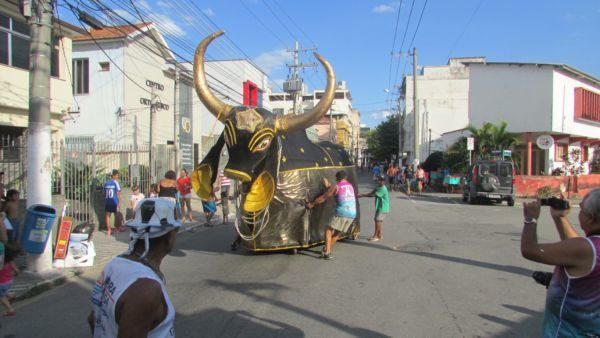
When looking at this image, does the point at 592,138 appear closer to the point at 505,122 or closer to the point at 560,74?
the point at 560,74

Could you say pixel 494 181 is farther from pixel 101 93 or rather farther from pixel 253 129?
pixel 101 93

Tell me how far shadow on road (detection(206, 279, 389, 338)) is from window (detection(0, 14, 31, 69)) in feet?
38.2

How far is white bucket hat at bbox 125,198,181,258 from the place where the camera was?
7.45 ft

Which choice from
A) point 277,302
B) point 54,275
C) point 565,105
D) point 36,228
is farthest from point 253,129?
point 565,105

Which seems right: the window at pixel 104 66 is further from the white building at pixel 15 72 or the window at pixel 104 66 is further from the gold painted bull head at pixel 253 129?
the gold painted bull head at pixel 253 129

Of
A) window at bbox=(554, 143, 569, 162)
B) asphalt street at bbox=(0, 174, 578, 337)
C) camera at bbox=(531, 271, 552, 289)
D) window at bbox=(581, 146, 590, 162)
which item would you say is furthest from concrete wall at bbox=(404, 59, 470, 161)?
camera at bbox=(531, 271, 552, 289)

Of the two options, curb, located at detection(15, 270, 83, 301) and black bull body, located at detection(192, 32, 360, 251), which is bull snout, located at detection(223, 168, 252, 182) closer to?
black bull body, located at detection(192, 32, 360, 251)

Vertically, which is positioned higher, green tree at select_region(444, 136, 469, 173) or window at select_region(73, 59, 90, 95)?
window at select_region(73, 59, 90, 95)

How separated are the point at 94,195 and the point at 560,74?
84.1ft

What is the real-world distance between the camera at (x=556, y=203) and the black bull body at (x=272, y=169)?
12.3 ft

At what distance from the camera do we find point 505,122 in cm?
2477

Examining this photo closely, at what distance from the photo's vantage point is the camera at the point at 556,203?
9.06 ft

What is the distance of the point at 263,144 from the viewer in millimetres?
6227

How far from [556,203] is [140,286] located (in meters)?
2.51
